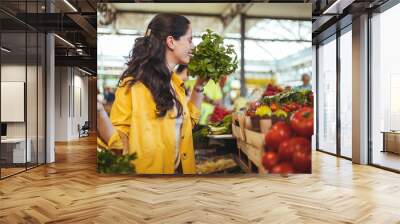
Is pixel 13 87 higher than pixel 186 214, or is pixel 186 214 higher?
pixel 13 87

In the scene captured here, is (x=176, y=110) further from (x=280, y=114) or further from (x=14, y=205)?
(x=14, y=205)

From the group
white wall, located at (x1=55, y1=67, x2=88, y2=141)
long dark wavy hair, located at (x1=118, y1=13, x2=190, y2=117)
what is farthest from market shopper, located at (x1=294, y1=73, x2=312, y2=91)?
white wall, located at (x1=55, y1=67, x2=88, y2=141)

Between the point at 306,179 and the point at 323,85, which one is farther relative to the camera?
the point at 323,85

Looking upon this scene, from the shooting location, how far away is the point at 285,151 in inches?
251

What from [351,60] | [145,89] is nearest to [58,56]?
[145,89]

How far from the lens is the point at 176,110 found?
6.27 m

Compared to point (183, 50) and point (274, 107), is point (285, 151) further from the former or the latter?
point (183, 50)

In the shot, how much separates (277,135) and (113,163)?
102 inches

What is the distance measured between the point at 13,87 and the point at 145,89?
2351mm

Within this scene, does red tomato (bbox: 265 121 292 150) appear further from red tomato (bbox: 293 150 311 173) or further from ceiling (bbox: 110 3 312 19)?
ceiling (bbox: 110 3 312 19)

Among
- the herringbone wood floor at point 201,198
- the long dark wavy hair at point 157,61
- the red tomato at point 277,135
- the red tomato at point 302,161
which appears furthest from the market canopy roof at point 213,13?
the herringbone wood floor at point 201,198

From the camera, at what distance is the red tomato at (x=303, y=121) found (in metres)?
6.29

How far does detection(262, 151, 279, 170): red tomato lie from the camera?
630 centimetres

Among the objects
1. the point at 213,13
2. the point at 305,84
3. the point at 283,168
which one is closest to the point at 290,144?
the point at 283,168
